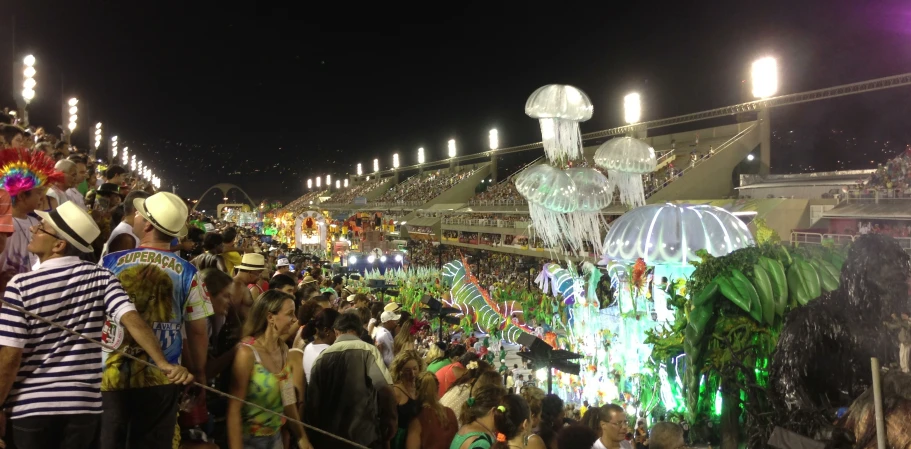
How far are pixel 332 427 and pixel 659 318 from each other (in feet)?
26.3

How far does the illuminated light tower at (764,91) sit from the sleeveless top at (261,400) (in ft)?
96.7

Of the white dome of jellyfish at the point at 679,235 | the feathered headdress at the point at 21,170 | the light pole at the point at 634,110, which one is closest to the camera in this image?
the feathered headdress at the point at 21,170

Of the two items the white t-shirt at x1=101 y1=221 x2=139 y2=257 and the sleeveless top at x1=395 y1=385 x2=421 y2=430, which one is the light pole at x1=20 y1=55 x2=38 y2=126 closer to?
the white t-shirt at x1=101 y1=221 x2=139 y2=257

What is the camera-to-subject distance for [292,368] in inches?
152

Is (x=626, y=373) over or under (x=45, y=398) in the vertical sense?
under

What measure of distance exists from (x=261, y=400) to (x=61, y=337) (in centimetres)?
106

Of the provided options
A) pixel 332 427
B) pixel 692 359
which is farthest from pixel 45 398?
pixel 692 359

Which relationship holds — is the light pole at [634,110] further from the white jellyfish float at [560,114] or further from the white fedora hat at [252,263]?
the white fedora hat at [252,263]

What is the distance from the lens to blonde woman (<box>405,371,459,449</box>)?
434 centimetres

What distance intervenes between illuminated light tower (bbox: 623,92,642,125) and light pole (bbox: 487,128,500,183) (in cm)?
2172

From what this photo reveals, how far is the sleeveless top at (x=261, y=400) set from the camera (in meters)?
3.50

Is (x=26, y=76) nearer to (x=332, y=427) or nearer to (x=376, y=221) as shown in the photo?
(x=332, y=427)

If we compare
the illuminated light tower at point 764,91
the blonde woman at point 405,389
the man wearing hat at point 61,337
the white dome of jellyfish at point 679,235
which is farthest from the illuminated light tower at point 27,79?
the illuminated light tower at point 764,91

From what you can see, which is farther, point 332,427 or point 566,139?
point 566,139
